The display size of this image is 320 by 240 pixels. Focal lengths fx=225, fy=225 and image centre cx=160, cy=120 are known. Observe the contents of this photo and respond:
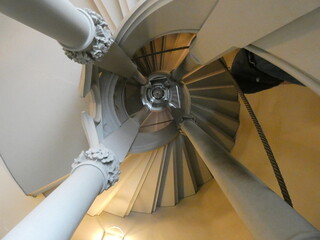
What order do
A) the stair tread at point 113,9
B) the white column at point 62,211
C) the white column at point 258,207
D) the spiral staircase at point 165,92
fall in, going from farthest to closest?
the stair tread at point 113,9
the spiral staircase at point 165,92
the white column at point 258,207
the white column at point 62,211

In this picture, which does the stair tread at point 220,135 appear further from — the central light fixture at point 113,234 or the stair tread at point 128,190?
the central light fixture at point 113,234

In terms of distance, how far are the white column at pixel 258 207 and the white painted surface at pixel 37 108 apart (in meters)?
2.05

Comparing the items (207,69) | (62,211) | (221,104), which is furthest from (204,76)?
(62,211)

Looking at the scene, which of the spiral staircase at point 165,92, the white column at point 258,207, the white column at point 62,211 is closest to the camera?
the white column at point 62,211

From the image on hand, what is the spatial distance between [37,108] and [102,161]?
1995 mm

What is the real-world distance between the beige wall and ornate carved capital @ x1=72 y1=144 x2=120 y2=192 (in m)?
2.02

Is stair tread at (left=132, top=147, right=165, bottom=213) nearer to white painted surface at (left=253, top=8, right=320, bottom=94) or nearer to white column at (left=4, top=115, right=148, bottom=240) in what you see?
white column at (left=4, top=115, right=148, bottom=240)

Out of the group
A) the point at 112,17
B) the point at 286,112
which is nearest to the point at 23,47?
the point at 112,17

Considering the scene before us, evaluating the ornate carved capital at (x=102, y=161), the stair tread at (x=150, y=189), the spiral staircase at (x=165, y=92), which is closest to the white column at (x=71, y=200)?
the ornate carved capital at (x=102, y=161)

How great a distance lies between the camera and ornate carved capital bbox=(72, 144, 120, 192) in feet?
5.60

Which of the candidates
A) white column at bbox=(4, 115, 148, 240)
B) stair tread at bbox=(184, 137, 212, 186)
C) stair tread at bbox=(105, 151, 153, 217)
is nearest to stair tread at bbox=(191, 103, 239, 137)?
stair tread at bbox=(184, 137, 212, 186)

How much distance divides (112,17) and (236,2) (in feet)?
7.02

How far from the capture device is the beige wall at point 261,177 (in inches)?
94.3

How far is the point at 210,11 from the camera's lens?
1822 mm
